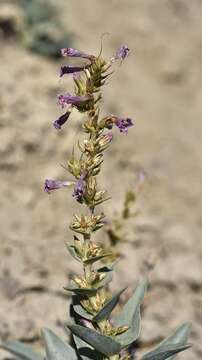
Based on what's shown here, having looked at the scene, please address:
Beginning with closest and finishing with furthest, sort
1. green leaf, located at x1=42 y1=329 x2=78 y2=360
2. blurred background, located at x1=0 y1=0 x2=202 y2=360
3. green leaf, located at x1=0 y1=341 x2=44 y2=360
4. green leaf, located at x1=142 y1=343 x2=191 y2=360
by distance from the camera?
green leaf, located at x1=142 y1=343 x2=191 y2=360 < green leaf, located at x1=42 y1=329 x2=78 y2=360 < green leaf, located at x1=0 y1=341 x2=44 y2=360 < blurred background, located at x1=0 y1=0 x2=202 y2=360

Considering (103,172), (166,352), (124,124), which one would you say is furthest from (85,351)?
(103,172)

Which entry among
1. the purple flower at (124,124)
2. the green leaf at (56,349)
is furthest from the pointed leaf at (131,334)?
the purple flower at (124,124)

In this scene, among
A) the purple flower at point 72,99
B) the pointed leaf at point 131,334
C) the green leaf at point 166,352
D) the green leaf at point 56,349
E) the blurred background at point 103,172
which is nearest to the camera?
the purple flower at point 72,99

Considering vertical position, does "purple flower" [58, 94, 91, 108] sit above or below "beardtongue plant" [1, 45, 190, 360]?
above

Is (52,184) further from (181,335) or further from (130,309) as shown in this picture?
(181,335)

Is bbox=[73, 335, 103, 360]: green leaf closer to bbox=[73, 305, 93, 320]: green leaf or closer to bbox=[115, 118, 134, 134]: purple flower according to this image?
bbox=[73, 305, 93, 320]: green leaf

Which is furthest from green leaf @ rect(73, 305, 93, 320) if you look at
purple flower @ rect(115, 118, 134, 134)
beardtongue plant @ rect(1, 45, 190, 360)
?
purple flower @ rect(115, 118, 134, 134)

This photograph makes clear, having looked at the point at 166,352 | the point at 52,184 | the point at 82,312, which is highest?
the point at 52,184

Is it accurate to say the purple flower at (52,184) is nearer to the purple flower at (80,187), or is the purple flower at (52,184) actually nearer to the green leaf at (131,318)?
the purple flower at (80,187)
